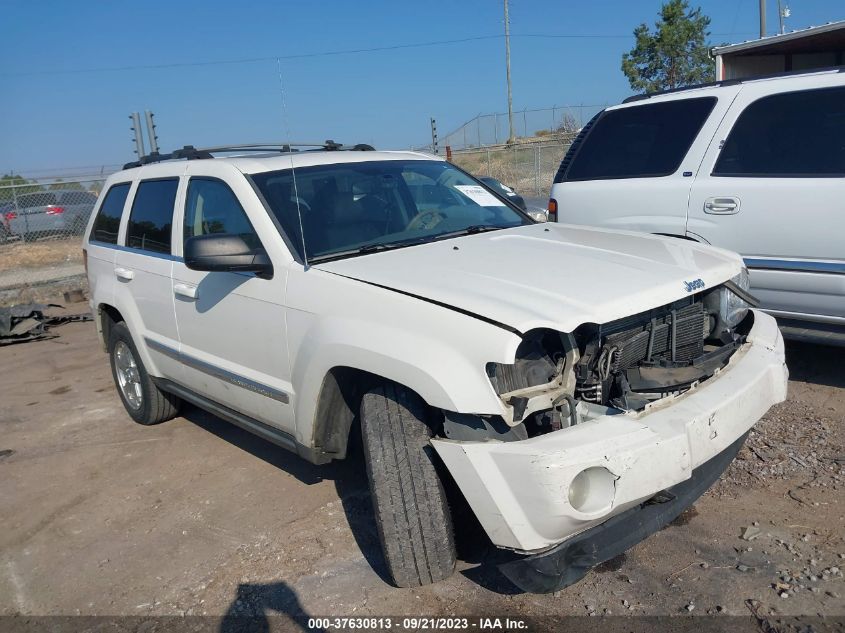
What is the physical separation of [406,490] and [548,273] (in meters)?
1.03

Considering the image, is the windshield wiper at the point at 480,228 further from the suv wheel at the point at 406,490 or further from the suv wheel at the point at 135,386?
the suv wheel at the point at 135,386

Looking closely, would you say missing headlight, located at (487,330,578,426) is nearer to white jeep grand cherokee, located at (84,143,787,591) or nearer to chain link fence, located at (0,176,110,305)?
white jeep grand cherokee, located at (84,143,787,591)

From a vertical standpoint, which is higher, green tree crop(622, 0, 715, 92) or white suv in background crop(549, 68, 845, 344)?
green tree crop(622, 0, 715, 92)

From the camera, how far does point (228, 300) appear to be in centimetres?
378

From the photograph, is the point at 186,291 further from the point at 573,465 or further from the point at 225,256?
the point at 573,465

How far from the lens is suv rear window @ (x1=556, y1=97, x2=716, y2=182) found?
211 inches

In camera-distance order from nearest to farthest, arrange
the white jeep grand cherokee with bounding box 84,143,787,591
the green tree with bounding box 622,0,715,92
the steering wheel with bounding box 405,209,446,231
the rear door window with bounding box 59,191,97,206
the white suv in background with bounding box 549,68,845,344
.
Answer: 1. the white jeep grand cherokee with bounding box 84,143,787,591
2. the steering wheel with bounding box 405,209,446,231
3. the white suv in background with bounding box 549,68,845,344
4. the rear door window with bounding box 59,191,97,206
5. the green tree with bounding box 622,0,715,92

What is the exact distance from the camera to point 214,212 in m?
4.09

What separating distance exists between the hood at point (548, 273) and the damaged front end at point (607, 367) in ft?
0.43

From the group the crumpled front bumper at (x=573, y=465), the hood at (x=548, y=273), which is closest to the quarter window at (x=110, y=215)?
the hood at (x=548, y=273)

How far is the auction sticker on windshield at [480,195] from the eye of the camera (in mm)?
4418

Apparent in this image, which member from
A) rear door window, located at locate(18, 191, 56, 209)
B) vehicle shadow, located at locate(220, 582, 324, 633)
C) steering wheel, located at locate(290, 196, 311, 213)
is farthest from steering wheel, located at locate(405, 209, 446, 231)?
rear door window, located at locate(18, 191, 56, 209)

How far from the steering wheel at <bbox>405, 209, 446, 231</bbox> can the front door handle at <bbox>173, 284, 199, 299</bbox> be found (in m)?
1.21

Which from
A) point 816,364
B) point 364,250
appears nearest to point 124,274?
point 364,250
